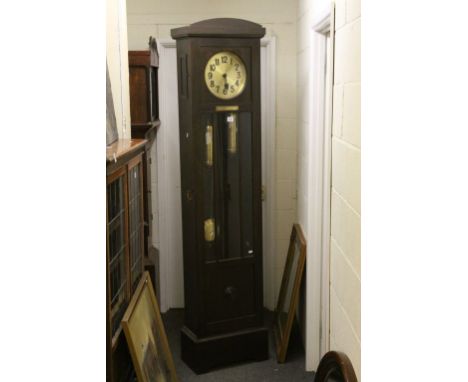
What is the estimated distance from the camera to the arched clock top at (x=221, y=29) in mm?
3182

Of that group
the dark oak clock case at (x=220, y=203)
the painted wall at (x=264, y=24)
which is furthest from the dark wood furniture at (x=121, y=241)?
the painted wall at (x=264, y=24)

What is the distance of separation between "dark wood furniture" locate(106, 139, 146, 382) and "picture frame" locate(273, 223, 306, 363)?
1182 mm

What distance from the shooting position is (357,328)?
171cm

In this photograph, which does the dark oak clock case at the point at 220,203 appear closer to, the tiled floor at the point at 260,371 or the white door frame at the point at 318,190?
the tiled floor at the point at 260,371

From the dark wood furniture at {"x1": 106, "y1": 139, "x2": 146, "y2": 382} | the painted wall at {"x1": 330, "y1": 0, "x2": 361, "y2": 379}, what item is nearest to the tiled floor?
the dark wood furniture at {"x1": 106, "y1": 139, "x2": 146, "y2": 382}

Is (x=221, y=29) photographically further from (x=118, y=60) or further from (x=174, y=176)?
(x=174, y=176)

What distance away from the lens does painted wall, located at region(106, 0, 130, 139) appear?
7.98 ft

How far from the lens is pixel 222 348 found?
3.43 meters

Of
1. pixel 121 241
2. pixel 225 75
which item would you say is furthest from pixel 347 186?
pixel 225 75

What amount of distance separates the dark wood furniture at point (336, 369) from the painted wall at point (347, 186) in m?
0.03

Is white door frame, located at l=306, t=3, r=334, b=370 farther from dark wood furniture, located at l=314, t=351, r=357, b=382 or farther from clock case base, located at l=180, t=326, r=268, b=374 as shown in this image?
dark wood furniture, located at l=314, t=351, r=357, b=382
